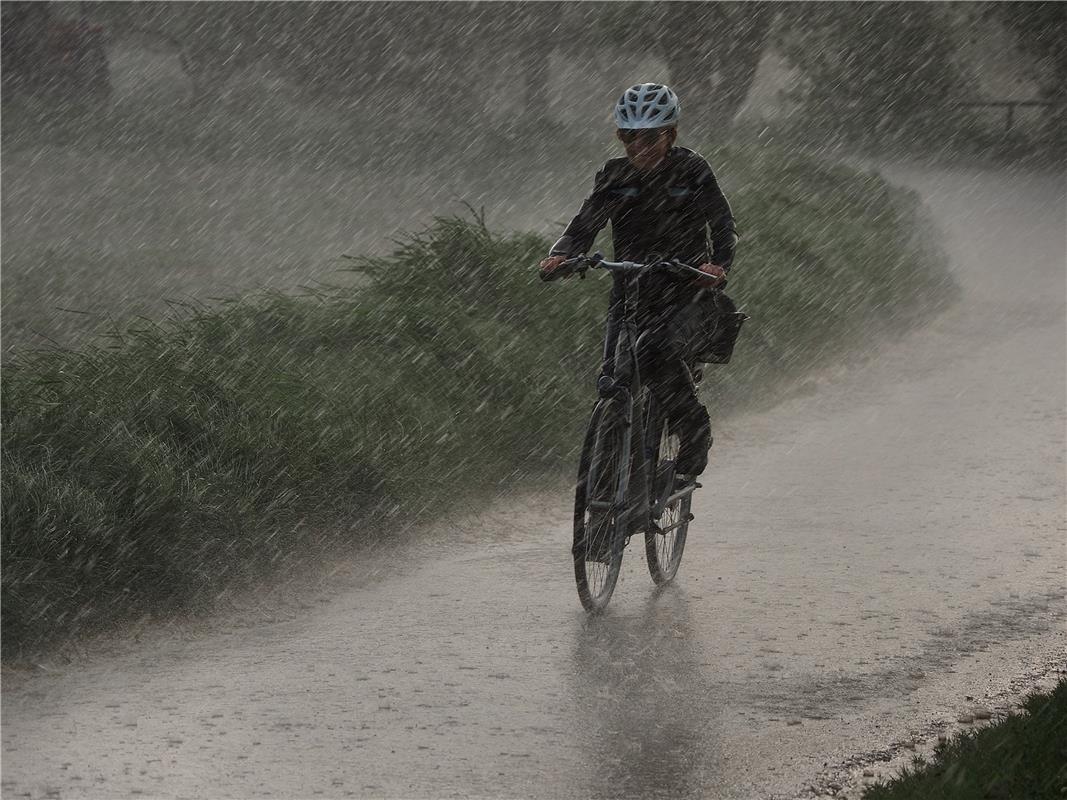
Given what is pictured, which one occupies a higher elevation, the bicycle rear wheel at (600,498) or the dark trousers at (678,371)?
the dark trousers at (678,371)

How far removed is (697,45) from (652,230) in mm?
22869

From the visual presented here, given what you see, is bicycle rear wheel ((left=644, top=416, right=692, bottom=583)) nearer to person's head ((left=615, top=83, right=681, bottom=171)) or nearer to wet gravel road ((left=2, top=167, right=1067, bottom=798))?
wet gravel road ((left=2, top=167, right=1067, bottom=798))

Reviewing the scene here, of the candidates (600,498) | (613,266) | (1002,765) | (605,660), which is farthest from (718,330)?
(1002,765)

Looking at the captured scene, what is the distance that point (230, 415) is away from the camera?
680 cm

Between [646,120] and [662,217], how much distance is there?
0.42 meters

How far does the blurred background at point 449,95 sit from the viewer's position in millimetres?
23297

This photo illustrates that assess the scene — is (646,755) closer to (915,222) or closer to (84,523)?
(84,523)

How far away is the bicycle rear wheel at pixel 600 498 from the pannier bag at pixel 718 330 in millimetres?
543

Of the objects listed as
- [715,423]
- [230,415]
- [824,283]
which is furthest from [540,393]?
[824,283]

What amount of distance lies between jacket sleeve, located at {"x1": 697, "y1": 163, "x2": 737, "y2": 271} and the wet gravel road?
62.5 inches

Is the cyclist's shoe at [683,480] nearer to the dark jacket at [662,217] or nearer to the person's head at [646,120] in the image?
the dark jacket at [662,217]

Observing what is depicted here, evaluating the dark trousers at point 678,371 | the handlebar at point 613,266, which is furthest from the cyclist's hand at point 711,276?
the dark trousers at point 678,371

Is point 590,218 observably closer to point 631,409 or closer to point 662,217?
point 662,217

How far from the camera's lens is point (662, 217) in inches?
233
